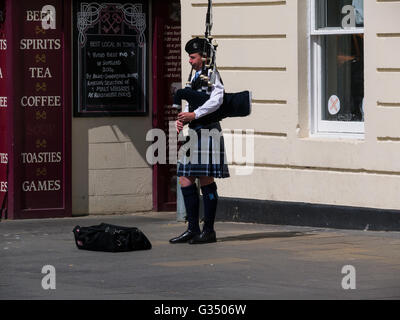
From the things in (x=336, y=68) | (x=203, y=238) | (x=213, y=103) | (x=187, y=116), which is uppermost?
(x=336, y=68)

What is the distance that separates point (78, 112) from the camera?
574 inches

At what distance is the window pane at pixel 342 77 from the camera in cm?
1296

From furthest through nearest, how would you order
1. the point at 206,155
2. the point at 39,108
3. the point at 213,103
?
the point at 39,108 → the point at 206,155 → the point at 213,103

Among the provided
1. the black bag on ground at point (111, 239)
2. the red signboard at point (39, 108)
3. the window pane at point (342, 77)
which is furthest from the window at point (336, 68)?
the red signboard at point (39, 108)

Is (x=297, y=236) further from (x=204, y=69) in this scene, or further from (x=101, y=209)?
(x=101, y=209)

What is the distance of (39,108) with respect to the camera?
1436 centimetres

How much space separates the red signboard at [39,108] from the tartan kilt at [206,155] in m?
3.44

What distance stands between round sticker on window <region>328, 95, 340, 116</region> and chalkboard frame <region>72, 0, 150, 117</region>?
2.71 metres

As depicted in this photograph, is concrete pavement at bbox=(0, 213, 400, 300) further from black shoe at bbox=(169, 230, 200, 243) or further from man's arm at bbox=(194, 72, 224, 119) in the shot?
man's arm at bbox=(194, 72, 224, 119)

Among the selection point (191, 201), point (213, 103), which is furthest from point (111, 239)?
point (213, 103)

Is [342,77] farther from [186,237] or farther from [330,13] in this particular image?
[186,237]

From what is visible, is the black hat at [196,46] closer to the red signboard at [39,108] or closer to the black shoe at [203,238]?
the black shoe at [203,238]

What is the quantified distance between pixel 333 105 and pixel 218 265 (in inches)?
144

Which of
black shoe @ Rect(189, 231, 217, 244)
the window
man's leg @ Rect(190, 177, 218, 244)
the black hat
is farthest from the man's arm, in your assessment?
the window
